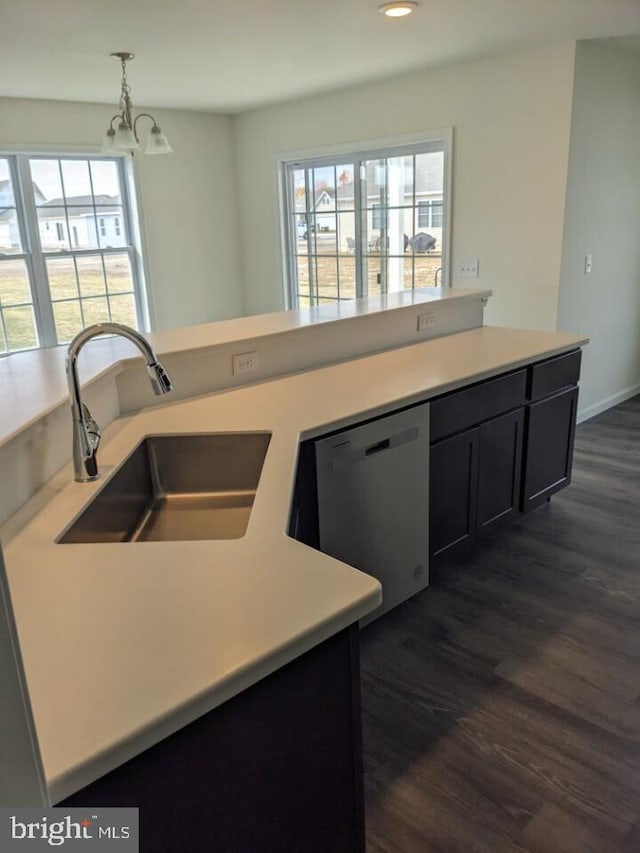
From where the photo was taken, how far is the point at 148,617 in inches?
43.2

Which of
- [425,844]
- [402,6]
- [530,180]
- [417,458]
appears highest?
[402,6]

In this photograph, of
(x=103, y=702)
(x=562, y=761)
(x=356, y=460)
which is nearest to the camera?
(x=103, y=702)

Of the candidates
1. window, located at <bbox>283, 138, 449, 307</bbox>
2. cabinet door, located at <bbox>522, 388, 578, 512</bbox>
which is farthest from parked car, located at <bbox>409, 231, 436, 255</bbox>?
cabinet door, located at <bbox>522, 388, 578, 512</bbox>

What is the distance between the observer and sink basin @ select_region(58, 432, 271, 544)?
1844 millimetres

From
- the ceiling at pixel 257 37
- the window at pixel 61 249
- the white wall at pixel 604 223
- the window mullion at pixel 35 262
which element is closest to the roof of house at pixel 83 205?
the window at pixel 61 249

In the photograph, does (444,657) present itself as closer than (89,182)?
Yes

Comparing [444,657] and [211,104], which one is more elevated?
[211,104]

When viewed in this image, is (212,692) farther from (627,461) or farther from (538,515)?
(627,461)

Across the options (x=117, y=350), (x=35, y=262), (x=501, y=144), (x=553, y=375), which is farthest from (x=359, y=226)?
(x=117, y=350)

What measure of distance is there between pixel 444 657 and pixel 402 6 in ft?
9.58

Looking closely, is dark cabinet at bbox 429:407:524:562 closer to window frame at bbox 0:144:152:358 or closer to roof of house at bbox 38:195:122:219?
window frame at bbox 0:144:152:358

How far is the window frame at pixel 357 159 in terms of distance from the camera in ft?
15.5

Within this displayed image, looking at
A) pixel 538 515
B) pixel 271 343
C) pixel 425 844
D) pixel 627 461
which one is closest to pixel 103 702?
pixel 425 844

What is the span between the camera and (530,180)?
4277 millimetres
